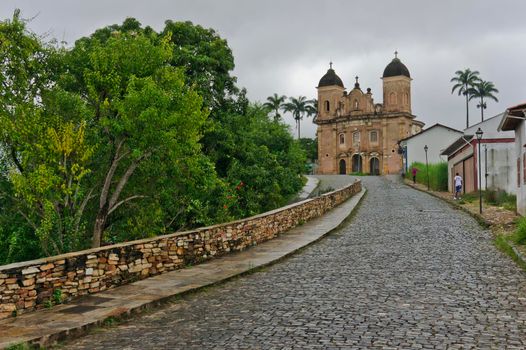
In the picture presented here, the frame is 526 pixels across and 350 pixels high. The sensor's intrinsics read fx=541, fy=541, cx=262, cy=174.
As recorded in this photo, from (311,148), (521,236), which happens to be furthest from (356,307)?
(311,148)

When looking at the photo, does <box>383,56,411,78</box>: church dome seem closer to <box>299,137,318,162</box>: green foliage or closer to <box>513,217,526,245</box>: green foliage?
<box>299,137,318,162</box>: green foliage

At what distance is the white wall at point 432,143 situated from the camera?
57.7 metres

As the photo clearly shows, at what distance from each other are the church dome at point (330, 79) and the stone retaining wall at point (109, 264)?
7286 centimetres

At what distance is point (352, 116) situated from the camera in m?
81.5

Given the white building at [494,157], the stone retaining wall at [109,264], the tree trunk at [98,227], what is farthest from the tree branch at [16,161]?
the white building at [494,157]

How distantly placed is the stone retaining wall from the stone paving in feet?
5.13

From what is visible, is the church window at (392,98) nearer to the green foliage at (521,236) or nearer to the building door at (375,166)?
the building door at (375,166)

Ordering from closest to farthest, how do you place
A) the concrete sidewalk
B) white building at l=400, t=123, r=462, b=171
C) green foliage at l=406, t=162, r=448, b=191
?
the concrete sidewalk, green foliage at l=406, t=162, r=448, b=191, white building at l=400, t=123, r=462, b=171

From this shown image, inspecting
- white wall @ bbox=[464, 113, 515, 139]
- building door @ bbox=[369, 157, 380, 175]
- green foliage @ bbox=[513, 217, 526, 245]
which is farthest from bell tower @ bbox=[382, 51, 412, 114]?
green foliage @ bbox=[513, 217, 526, 245]

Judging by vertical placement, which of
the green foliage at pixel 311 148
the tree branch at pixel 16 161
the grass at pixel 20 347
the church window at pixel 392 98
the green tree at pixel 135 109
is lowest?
the grass at pixel 20 347

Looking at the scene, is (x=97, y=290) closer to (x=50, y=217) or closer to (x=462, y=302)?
(x=50, y=217)

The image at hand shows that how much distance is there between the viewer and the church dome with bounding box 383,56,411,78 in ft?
262

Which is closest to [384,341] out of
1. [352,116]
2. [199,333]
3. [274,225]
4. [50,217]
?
[199,333]

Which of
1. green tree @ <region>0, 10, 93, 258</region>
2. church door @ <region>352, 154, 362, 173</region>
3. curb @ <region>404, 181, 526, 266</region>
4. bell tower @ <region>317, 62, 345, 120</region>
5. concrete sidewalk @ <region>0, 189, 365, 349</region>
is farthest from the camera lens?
bell tower @ <region>317, 62, 345, 120</region>
